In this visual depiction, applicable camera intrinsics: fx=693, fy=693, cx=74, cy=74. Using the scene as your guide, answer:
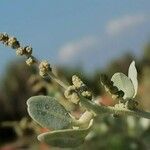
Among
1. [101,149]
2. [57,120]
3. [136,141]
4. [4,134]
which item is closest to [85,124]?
[57,120]

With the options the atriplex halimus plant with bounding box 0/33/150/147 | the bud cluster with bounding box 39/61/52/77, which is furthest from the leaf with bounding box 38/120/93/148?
the bud cluster with bounding box 39/61/52/77

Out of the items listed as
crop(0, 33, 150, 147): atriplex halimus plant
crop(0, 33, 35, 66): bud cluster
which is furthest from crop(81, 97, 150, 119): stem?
crop(0, 33, 35, 66): bud cluster

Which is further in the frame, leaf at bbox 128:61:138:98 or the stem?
leaf at bbox 128:61:138:98

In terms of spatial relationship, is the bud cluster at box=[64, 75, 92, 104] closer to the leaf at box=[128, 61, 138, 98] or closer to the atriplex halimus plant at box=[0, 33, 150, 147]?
the atriplex halimus plant at box=[0, 33, 150, 147]

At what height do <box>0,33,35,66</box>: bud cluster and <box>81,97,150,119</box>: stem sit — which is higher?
<box>0,33,35,66</box>: bud cluster

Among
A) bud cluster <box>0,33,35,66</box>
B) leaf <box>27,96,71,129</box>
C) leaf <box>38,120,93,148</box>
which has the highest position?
bud cluster <box>0,33,35,66</box>

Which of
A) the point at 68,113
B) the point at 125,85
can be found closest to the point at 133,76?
the point at 125,85

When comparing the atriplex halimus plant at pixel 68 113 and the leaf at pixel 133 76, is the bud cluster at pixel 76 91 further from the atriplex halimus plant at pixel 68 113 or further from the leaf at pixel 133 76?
the leaf at pixel 133 76
